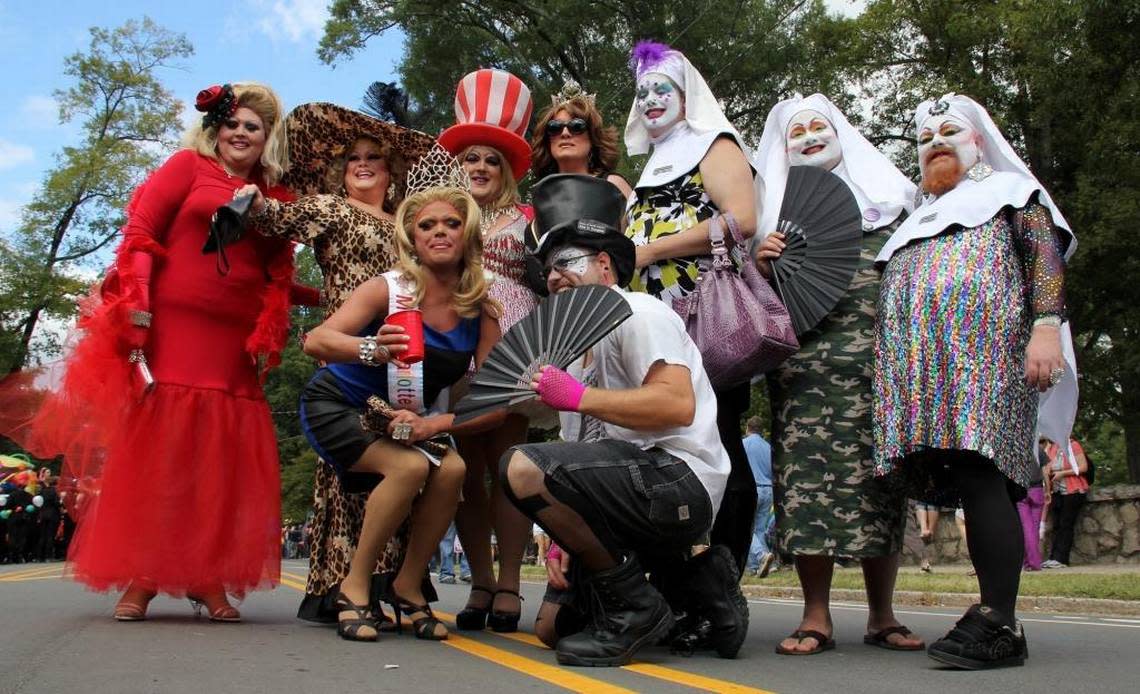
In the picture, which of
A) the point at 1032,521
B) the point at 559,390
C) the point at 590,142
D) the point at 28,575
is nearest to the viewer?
the point at 559,390

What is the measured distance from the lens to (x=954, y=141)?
180 inches

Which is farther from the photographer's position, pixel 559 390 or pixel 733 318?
pixel 733 318

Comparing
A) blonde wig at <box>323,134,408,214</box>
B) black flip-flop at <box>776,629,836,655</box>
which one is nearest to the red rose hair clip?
blonde wig at <box>323,134,408,214</box>

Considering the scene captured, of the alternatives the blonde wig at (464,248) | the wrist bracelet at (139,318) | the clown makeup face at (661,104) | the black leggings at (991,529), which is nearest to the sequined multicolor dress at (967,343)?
the black leggings at (991,529)

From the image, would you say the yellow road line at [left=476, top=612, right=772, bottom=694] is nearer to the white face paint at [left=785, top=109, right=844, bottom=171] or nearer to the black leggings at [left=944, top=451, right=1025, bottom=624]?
the black leggings at [left=944, top=451, right=1025, bottom=624]

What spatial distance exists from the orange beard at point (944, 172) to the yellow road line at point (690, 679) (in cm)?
214

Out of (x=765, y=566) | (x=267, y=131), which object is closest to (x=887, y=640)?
(x=267, y=131)

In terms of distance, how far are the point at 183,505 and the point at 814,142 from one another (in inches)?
123

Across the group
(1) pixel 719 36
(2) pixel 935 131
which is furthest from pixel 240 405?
(1) pixel 719 36

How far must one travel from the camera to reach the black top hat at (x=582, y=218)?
14.0 feet

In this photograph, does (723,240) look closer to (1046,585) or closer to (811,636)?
(811,636)

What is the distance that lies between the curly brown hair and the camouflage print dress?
155cm

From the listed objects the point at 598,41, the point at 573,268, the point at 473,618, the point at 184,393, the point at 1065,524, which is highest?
the point at 598,41

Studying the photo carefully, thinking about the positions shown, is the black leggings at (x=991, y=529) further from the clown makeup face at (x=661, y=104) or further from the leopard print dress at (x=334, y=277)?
the leopard print dress at (x=334, y=277)
